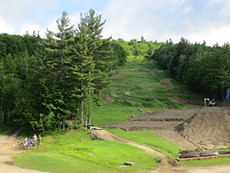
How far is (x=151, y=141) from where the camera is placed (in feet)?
117

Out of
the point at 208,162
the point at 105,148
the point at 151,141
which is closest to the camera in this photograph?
the point at 208,162

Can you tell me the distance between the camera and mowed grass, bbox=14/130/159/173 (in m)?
21.1

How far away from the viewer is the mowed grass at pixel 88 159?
21062 mm

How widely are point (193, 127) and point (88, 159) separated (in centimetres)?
2371

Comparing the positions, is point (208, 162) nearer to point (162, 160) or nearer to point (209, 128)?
point (162, 160)

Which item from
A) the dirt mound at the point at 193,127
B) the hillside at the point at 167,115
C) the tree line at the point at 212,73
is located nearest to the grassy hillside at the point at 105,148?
the hillside at the point at 167,115

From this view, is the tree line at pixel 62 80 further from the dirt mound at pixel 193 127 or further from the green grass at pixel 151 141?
the dirt mound at pixel 193 127

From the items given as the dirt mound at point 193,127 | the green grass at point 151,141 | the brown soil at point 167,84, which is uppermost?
the brown soil at point 167,84

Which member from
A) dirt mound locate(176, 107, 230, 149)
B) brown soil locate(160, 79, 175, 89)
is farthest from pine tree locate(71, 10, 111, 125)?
brown soil locate(160, 79, 175, 89)

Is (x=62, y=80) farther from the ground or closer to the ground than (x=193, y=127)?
farther from the ground

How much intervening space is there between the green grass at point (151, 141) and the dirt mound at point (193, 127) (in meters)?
1.68

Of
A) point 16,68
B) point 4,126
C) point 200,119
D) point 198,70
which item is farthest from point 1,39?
point 200,119

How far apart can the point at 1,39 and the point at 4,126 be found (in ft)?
312

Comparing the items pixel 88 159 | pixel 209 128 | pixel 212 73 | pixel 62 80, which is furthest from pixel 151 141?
pixel 212 73
